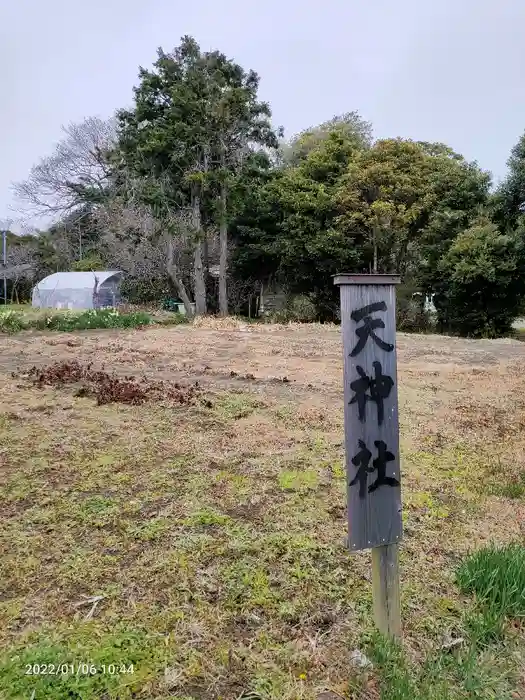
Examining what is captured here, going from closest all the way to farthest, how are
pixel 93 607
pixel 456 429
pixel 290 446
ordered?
pixel 93 607 → pixel 290 446 → pixel 456 429

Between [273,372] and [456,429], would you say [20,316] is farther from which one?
[456,429]

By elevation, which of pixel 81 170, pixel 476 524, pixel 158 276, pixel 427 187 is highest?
pixel 81 170

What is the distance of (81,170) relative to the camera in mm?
18219

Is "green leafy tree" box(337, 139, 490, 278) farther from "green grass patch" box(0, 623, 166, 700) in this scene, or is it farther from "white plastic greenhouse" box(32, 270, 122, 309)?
"green grass patch" box(0, 623, 166, 700)

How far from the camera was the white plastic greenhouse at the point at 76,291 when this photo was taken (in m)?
15.3

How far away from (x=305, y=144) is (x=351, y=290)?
19.1 metres

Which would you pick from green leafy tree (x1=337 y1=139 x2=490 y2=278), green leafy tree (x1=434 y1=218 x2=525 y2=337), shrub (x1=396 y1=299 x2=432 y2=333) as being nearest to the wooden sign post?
green leafy tree (x1=434 y1=218 x2=525 y2=337)

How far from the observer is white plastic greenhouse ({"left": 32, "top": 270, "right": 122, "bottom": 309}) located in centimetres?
1527

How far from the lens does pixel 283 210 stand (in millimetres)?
15523

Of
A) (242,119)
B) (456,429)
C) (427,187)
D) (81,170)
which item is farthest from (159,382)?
(81,170)

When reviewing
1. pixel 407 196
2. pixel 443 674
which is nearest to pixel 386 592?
pixel 443 674

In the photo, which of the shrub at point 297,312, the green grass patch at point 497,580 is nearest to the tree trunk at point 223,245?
the shrub at point 297,312
